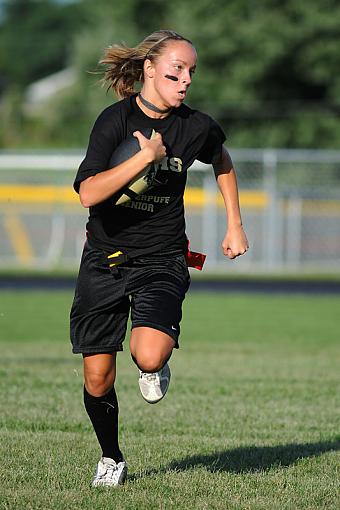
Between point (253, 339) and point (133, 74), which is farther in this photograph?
point (253, 339)

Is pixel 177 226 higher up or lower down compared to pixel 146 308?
higher up

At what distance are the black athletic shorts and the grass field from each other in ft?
2.40

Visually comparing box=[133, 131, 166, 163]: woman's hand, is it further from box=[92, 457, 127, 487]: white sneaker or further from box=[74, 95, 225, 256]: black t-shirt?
box=[92, 457, 127, 487]: white sneaker

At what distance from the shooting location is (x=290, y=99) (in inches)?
1469

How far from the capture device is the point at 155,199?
5.47m

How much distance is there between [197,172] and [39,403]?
1991 cm

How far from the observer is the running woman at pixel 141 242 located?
5316 mm

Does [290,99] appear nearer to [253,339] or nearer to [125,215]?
[253,339]

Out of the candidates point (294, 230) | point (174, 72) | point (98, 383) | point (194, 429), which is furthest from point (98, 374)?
point (294, 230)

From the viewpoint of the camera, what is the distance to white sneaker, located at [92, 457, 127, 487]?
17.9 ft

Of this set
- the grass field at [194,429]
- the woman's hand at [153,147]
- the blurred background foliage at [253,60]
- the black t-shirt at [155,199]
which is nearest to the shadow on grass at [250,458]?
the grass field at [194,429]

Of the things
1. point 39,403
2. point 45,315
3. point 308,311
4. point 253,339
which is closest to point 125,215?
point 39,403

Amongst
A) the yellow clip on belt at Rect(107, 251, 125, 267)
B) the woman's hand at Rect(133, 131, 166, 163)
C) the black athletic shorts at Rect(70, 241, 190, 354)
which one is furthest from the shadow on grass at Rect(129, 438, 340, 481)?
the woman's hand at Rect(133, 131, 166, 163)

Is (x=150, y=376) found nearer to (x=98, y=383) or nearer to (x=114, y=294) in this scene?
(x=98, y=383)
